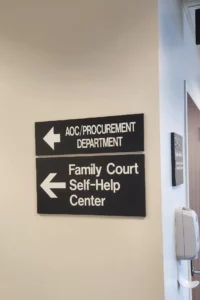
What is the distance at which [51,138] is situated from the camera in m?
1.49

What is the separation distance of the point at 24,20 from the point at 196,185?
1915mm

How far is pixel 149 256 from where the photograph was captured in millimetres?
1311

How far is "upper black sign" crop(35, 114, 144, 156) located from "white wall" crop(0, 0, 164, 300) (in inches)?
1.3

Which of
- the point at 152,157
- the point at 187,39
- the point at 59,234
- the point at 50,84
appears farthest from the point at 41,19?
the point at 187,39

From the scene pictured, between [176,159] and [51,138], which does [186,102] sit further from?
[51,138]

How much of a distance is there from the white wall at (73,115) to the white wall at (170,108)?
60 millimetres

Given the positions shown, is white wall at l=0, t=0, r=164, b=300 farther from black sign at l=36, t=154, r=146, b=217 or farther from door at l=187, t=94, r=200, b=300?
door at l=187, t=94, r=200, b=300

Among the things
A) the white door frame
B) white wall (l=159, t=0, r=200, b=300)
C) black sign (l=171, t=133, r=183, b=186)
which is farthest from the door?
black sign (l=171, t=133, r=183, b=186)

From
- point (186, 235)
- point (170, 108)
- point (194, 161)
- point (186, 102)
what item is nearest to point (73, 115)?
point (170, 108)

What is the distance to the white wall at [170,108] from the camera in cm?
136

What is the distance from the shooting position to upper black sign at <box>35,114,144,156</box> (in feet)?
4.40

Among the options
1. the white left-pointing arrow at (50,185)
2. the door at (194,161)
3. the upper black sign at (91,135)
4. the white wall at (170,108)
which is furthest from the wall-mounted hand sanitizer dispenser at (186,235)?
the door at (194,161)

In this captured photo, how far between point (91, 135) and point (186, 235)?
0.64 metres

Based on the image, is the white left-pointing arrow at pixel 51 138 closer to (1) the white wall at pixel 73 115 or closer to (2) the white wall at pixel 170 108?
(1) the white wall at pixel 73 115
